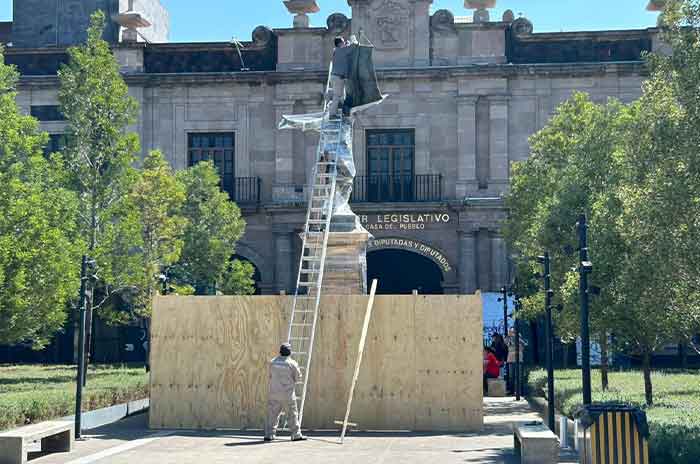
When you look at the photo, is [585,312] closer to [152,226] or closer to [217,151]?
[152,226]

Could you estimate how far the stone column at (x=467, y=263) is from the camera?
39094mm

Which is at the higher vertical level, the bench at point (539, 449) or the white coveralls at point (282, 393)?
the white coveralls at point (282, 393)

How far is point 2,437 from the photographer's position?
15359mm

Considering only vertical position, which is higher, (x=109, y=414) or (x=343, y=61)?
(x=343, y=61)

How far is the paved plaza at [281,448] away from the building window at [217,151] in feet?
70.6

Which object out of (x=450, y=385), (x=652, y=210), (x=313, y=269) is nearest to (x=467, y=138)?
(x=313, y=269)

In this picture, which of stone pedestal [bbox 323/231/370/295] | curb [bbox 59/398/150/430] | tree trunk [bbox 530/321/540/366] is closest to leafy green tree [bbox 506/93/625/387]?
stone pedestal [bbox 323/231/370/295]

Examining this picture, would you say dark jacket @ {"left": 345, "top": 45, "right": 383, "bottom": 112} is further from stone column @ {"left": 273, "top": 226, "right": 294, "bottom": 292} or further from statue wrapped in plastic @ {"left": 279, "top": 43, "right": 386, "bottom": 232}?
stone column @ {"left": 273, "top": 226, "right": 294, "bottom": 292}

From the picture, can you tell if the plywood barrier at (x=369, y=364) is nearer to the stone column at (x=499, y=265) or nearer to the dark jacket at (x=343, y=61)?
the dark jacket at (x=343, y=61)

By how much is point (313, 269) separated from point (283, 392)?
2.70 m

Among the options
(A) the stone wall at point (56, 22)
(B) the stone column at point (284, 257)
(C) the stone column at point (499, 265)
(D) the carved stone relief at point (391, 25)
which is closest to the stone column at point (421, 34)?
(D) the carved stone relief at point (391, 25)

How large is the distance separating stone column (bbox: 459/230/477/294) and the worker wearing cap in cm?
2185

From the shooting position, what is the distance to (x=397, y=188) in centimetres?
4044

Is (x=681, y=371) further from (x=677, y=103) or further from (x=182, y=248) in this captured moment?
(x=677, y=103)
